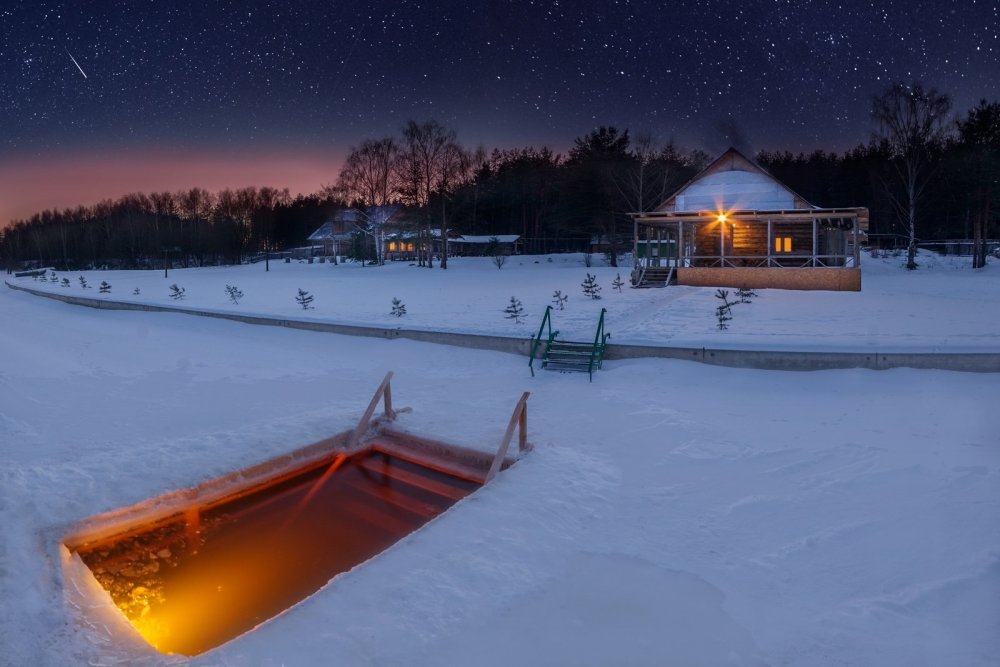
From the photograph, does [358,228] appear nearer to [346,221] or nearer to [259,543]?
[346,221]

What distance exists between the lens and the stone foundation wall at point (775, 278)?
2403 centimetres

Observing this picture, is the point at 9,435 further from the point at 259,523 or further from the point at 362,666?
the point at 362,666

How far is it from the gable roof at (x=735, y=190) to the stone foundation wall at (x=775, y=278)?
358 centimetres

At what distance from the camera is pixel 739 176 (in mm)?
28484

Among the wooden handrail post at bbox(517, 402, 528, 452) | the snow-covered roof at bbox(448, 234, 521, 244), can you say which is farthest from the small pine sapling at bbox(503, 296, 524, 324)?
the snow-covered roof at bbox(448, 234, 521, 244)

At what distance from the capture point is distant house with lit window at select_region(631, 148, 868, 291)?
24.7 meters

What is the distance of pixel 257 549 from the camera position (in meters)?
6.79

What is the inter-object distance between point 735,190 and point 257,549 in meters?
27.1

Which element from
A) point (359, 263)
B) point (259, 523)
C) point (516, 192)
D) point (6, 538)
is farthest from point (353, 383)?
point (516, 192)

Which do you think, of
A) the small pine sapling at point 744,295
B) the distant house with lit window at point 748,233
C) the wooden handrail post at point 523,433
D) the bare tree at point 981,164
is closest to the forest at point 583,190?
the bare tree at point 981,164

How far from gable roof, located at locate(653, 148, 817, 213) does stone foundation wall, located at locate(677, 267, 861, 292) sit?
3.58m

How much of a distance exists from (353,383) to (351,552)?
6330 millimetres

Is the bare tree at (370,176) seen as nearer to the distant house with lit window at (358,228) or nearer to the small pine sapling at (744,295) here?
the distant house with lit window at (358,228)

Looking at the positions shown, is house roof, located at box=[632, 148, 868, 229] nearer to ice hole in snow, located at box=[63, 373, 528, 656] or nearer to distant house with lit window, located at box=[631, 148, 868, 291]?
distant house with lit window, located at box=[631, 148, 868, 291]
